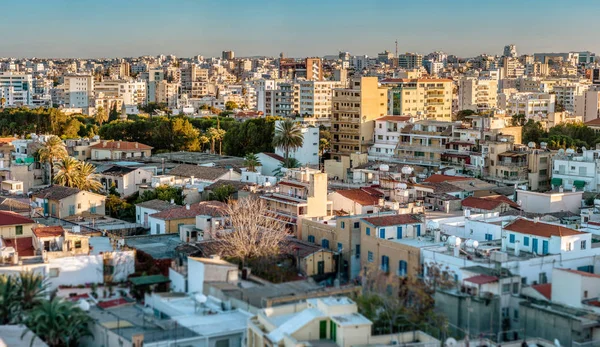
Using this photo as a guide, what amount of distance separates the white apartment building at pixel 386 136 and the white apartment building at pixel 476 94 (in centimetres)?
4781

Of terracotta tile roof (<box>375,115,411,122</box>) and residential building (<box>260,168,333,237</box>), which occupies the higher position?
terracotta tile roof (<box>375,115,411,122</box>)

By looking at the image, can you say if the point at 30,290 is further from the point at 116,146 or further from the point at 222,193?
the point at 116,146

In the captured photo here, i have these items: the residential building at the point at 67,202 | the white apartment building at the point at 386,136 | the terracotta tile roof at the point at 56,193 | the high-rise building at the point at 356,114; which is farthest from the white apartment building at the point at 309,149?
the terracotta tile roof at the point at 56,193

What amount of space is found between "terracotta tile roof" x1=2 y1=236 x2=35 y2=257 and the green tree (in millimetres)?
11133

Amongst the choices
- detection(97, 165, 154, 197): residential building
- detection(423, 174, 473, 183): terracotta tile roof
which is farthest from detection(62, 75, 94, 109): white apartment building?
detection(423, 174, 473, 183): terracotta tile roof

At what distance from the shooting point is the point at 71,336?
19094 millimetres

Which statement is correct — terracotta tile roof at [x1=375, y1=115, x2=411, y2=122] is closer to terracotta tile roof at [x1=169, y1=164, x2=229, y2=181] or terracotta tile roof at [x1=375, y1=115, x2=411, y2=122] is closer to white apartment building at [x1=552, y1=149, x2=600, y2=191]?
white apartment building at [x1=552, y1=149, x2=600, y2=191]

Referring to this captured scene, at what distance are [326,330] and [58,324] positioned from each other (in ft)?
18.7

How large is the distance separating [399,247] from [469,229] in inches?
166

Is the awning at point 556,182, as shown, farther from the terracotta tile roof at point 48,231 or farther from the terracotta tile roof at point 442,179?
the terracotta tile roof at point 48,231

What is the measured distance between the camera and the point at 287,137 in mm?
53875

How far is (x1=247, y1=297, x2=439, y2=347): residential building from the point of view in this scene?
1734 cm

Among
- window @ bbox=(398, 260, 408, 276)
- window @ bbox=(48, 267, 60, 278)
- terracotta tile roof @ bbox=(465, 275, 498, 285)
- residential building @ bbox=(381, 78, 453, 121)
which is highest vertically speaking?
residential building @ bbox=(381, 78, 453, 121)

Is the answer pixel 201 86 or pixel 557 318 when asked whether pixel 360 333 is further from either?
pixel 201 86
